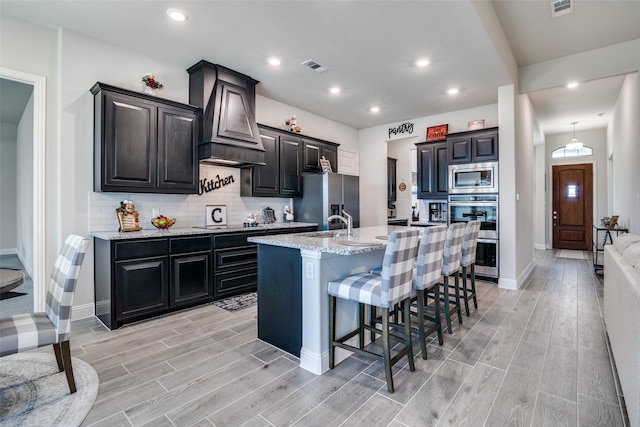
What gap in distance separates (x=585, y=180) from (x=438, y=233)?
809 centimetres

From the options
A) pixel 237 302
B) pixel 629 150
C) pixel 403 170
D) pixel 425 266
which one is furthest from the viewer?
pixel 403 170

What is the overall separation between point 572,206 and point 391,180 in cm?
502

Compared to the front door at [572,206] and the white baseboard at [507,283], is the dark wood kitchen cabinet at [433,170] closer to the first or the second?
the white baseboard at [507,283]

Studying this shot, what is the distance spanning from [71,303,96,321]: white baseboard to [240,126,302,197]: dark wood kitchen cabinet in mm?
2268

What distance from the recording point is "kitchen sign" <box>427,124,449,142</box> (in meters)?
5.70

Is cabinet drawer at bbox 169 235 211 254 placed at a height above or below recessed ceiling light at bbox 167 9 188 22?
below

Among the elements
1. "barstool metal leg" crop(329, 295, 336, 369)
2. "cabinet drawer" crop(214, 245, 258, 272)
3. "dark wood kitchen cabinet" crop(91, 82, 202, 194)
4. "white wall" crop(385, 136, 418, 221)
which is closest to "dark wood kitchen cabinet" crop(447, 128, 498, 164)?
"white wall" crop(385, 136, 418, 221)

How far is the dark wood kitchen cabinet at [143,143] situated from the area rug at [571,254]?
8078mm

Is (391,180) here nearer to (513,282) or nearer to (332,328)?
(513,282)

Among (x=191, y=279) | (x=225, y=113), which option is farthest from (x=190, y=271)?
(x=225, y=113)

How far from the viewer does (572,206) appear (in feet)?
26.9

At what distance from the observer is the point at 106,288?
9.85ft

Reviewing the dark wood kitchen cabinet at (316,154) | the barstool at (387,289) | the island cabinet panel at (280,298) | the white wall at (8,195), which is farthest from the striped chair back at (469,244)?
the white wall at (8,195)

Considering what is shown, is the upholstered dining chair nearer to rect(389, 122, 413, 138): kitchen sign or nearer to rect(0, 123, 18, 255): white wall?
A: rect(389, 122, 413, 138): kitchen sign
